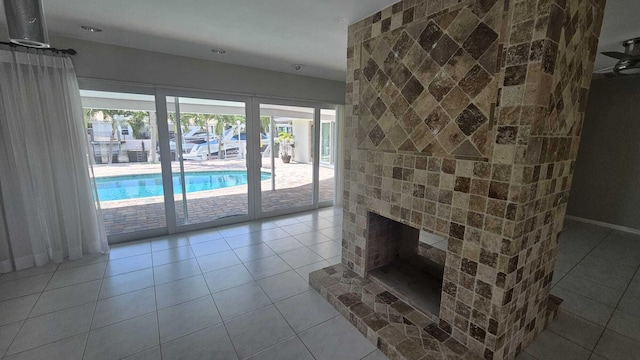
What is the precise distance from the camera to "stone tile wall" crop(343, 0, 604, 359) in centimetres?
131

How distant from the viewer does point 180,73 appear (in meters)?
3.40

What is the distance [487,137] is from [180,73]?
11.9 feet

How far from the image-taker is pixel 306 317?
81.7 inches

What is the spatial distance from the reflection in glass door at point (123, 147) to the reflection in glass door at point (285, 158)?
5.14 ft

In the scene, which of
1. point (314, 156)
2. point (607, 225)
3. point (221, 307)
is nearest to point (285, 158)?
point (314, 156)

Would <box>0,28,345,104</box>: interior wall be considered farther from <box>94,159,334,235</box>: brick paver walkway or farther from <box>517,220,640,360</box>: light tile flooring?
<box>517,220,640,360</box>: light tile flooring

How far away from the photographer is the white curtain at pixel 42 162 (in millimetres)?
2529

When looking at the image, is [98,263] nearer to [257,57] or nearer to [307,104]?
[257,57]

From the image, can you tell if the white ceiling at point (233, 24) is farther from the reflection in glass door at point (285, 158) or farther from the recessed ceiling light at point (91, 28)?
the reflection in glass door at point (285, 158)

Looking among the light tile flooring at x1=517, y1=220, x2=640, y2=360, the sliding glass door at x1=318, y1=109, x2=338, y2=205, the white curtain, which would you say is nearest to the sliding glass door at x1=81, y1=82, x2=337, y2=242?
the white curtain

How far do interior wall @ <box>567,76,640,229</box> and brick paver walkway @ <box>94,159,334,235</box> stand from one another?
484 centimetres

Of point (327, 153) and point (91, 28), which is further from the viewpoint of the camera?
point (327, 153)

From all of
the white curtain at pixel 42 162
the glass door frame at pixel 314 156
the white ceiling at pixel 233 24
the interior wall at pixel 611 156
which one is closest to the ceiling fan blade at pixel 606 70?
the white ceiling at pixel 233 24

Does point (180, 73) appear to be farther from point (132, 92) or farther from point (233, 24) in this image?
point (233, 24)
